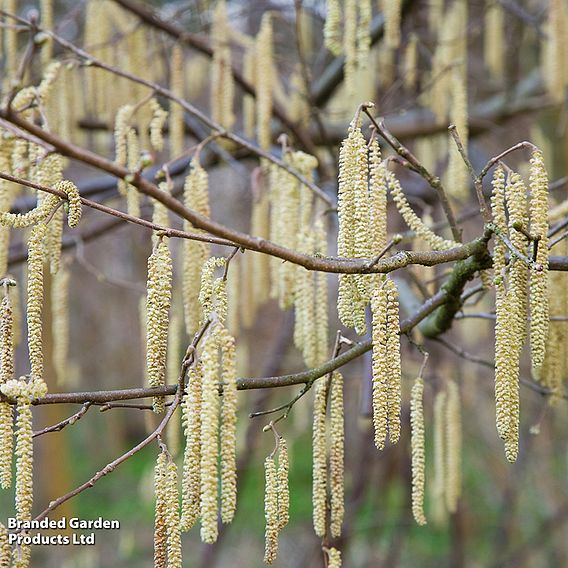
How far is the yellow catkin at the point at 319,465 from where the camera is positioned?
120 cm

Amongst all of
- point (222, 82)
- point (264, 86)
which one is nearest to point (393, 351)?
point (264, 86)

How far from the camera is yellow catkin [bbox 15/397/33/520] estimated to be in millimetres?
969

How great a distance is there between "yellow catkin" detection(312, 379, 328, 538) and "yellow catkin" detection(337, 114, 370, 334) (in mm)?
165

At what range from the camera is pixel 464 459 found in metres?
6.07

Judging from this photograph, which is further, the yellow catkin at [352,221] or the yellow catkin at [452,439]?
the yellow catkin at [452,439]

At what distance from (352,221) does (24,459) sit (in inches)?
21.9

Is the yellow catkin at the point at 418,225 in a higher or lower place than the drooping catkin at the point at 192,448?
higher

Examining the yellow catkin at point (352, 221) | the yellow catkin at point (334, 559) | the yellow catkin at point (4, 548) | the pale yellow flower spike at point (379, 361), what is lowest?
the yellow catkin at point (334, 559)

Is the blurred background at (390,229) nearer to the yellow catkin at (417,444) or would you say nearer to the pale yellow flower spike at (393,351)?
the yellow catkin at (417,444)

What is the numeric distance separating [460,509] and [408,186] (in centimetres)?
183

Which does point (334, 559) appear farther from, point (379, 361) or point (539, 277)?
point (539, 277)

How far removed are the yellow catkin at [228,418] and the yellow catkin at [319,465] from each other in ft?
0.85

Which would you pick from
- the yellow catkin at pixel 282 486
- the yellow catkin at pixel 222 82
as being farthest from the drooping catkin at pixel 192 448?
the yellow catkin at pixel 222 82

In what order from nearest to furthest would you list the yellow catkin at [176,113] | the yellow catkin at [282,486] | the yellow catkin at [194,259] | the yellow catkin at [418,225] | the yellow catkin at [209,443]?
1. the yellow catkin at [209,443]
2. the yellow catkin at [282,486]
3. the yellow catkin at [418,225]
4. the yellow catkin at [194,259]
5. the yellow catkin at [176,113]
